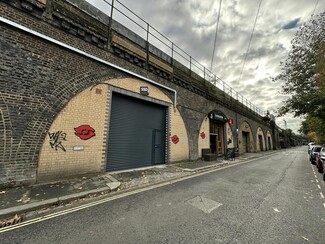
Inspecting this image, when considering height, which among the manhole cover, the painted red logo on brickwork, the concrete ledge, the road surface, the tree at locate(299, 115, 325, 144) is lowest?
the road surface

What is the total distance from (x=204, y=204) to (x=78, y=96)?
6.84 metres

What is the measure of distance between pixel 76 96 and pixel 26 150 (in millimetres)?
2875

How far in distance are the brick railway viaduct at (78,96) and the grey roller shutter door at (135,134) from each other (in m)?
0.06

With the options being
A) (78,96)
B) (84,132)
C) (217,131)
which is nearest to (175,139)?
(84,132)

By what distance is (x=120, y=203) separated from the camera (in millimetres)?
4957

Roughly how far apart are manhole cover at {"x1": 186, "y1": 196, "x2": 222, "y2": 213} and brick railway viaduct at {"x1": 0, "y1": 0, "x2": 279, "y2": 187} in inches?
199

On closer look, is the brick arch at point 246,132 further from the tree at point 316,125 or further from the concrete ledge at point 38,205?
the concrete ledge at point 38,205

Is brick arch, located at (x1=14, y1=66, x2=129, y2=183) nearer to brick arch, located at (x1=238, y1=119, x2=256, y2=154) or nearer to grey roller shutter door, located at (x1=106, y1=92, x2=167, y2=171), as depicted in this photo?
grey roller shutter door, located at (x1=106, y1=92, x2=167, y2=171)

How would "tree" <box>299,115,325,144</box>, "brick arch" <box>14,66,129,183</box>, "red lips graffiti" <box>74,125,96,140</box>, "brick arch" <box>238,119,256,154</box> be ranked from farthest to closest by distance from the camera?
"tree" <box>299,115,325,144</box>
"brick arch" <box>238,119,256,154</box>
"red lips graffiti" <box>74,125,96,140</box>
"brick arch" <box>14,66,129,183</box>

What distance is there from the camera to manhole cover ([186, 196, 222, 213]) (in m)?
4.66

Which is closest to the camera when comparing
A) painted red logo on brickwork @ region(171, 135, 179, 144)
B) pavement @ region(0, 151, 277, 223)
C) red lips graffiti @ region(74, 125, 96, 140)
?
pavement @ region(0, 151, 277, 223)

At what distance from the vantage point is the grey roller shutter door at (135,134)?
9359 millimetres

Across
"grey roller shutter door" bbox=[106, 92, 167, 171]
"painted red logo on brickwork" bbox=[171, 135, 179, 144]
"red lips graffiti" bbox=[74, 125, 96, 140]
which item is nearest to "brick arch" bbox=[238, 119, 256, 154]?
"painted red logo on brickwork" bbox=[171, 135, 179, 144]

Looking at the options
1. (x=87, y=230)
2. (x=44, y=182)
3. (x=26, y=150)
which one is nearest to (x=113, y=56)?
(x=26, y=150)
